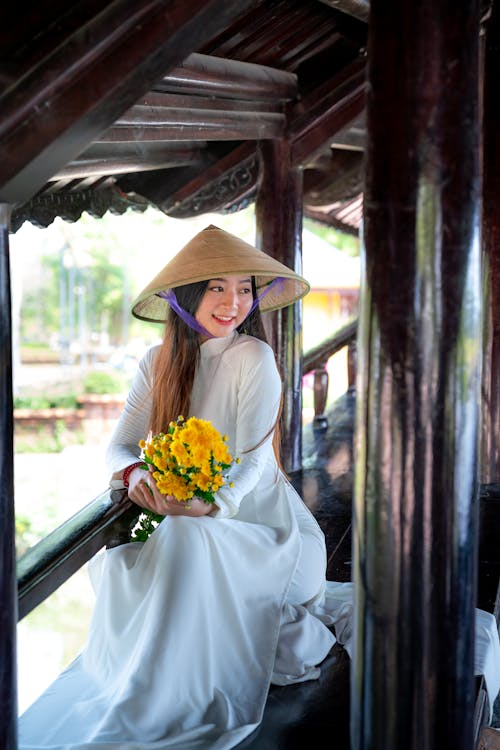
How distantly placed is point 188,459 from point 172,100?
5.64ft

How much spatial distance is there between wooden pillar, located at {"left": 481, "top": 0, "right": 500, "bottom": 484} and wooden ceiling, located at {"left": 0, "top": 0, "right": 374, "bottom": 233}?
806 mm

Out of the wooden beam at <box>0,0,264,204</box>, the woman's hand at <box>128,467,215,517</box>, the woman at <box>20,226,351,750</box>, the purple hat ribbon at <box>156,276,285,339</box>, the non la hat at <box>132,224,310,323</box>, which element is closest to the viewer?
the wooden beam at <box>0,0,264,204</box>

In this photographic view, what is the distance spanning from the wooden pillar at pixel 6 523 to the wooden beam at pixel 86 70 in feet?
0.54

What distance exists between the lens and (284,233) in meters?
4.83

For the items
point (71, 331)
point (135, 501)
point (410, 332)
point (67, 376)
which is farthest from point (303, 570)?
point (71, 331)

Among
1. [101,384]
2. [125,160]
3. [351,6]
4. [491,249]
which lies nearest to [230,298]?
[125,160]

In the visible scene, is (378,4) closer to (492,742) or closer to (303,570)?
(303,570)

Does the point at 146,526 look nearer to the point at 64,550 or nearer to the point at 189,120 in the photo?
the point at 64,550

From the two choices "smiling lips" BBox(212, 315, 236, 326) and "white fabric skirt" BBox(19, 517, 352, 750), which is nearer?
"white fabric skirt" BBox(19, 517, 352, 750)

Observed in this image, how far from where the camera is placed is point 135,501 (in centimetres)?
242

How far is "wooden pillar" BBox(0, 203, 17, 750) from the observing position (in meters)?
1.81

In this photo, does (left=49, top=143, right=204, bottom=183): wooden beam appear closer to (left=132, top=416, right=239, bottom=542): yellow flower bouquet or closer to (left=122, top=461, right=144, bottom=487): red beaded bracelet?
(left=122, top=461, right=144, bottom=487): red beaded bracelet

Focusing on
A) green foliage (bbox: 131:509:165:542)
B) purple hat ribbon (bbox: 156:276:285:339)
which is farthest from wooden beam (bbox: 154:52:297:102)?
green foliage (bbox: 131:509:165:542)

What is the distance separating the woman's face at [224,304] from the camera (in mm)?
2705
